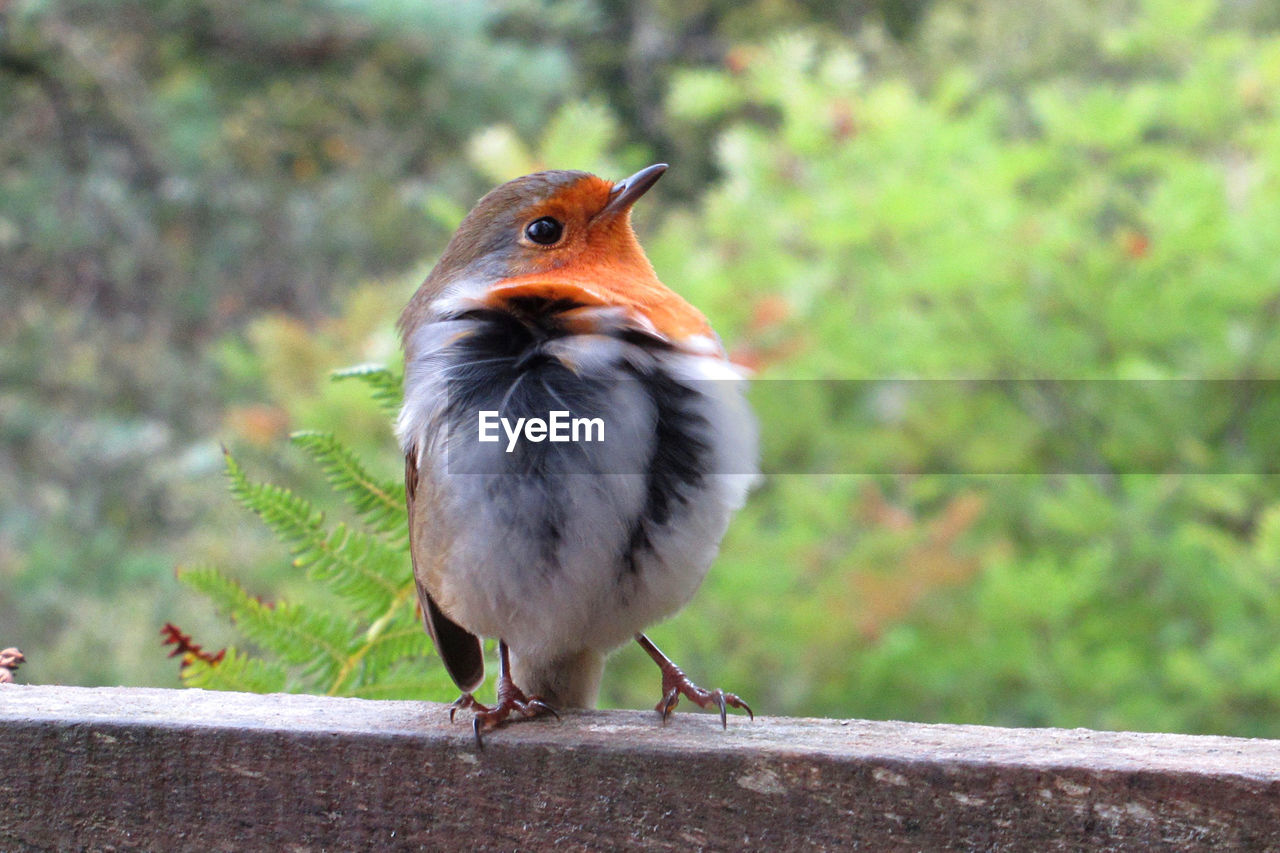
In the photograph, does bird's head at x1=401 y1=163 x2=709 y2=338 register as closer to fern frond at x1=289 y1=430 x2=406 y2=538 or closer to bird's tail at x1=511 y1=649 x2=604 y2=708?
fern frond at x1=289 y1=430 x2=406 y2=538

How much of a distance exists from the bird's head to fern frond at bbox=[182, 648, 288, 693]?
46cm

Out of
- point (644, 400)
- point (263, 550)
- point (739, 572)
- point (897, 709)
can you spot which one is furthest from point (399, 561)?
point (263, 550)

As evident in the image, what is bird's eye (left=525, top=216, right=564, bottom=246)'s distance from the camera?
1.49 m

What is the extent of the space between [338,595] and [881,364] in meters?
1.90

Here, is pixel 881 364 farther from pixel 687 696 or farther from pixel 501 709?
pixel 501 709

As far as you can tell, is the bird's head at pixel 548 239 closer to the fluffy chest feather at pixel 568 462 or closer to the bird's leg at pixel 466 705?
the fluffy chest feather at pixel 568 462

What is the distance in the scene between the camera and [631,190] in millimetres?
1513

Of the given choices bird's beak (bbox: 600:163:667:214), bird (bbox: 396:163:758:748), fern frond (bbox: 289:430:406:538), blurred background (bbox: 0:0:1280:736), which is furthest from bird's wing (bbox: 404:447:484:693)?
blurred background (bbox: 0:0:1280:736)

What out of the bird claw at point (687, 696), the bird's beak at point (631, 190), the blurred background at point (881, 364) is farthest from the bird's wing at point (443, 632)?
the blurred background at point (881, 364)

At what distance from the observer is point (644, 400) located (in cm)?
128

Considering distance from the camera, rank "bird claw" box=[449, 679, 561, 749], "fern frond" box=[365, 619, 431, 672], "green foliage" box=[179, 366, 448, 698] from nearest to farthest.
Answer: "bird claw" box=[449, 679, 561, 749] < "green foliage" box=[179, 366, 448, 698] < "fern frond" box=[365, 619, 431, 672]

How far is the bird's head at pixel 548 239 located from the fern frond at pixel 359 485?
169mm

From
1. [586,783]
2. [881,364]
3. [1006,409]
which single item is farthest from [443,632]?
[1006,409]

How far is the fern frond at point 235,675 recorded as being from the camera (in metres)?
1.55
